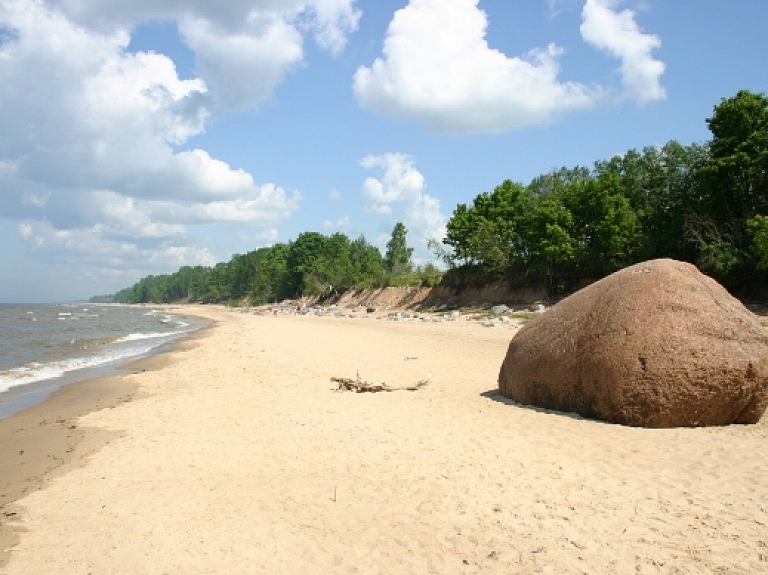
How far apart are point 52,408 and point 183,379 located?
4033mm

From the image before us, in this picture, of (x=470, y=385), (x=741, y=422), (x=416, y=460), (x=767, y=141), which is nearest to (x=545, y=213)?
(x=767, y=141)

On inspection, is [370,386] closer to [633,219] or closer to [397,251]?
[633,219]

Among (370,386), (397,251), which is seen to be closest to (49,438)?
(370,386)

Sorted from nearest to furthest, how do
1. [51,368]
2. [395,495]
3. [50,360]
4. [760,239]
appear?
1. [395,495]
2. [51,368]
3. [50,360]
4. [760,239]

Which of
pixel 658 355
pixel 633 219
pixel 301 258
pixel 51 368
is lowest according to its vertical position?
pixel 51 368

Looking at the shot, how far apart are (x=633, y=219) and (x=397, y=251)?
4918 cm

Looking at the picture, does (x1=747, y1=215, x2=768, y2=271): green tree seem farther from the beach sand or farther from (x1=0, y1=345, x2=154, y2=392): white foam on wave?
(x1=0, y1=345, x2=154, y2=392): white foam on wave

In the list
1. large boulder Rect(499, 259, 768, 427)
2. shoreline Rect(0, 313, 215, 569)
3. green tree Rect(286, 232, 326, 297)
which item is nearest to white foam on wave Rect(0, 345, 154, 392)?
shoreline Rect(0, 313, 215, 569)

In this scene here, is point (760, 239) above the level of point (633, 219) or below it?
below

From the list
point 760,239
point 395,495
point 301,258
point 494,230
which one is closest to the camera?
point 395,495

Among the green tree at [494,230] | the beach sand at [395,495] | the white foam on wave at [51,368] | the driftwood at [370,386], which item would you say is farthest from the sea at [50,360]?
the green tree at [494,230]

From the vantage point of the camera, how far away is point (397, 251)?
84688 millimetres

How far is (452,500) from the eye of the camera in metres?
6.10

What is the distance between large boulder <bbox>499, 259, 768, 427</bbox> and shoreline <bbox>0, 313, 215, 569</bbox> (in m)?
8.36
